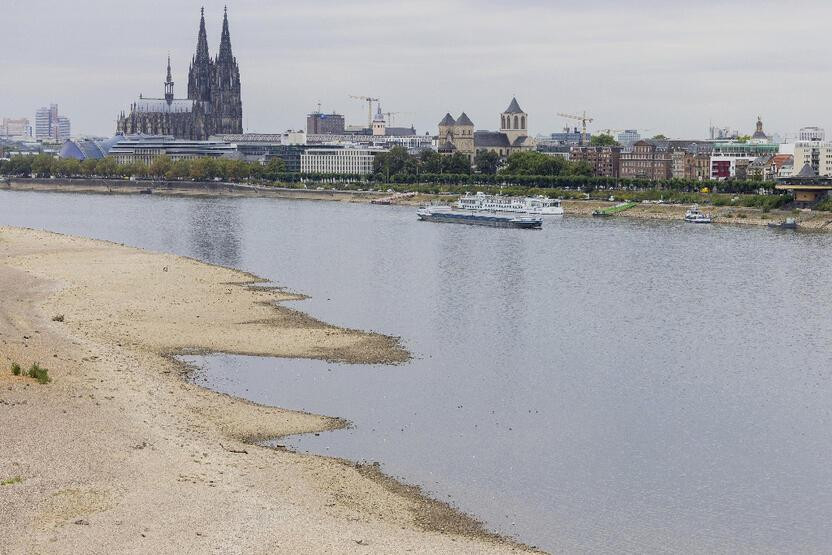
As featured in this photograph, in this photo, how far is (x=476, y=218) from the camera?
373 feet

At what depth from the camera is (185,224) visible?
107938mm

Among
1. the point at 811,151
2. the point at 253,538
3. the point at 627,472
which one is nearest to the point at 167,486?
the point at 253,538

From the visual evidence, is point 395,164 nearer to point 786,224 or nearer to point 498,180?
point 498,180

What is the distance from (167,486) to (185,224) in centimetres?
8478

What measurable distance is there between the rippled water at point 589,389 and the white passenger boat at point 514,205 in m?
40.8

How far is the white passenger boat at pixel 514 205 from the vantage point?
117 metres

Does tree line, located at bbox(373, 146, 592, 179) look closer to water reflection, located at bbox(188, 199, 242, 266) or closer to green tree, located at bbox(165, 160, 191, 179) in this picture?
green tree, located at bbox(165, 160, 191, 179)

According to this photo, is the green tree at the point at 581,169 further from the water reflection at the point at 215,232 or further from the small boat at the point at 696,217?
the small boat at the point at 696,217

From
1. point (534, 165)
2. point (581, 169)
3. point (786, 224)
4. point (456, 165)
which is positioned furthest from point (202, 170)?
point (786, 224)

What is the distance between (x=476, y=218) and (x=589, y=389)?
78050mm

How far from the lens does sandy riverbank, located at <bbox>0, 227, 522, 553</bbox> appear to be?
2248 centimetres

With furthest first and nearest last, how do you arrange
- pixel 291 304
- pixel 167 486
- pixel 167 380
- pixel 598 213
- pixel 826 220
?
pixel 598 213 < pixel 826 220 < pixel 291 304 < pixel 167 380 < pixel 167 486

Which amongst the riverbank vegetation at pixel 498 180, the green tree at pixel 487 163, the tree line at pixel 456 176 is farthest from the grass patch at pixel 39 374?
the green tree at pixel 487 163

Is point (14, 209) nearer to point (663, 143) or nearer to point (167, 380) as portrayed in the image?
point (663, 143)
